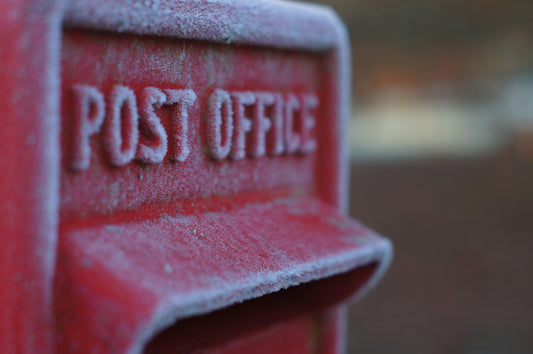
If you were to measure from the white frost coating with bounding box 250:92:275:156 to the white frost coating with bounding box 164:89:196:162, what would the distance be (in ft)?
0.49

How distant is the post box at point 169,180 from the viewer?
0.69m

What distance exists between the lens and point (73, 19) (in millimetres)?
711

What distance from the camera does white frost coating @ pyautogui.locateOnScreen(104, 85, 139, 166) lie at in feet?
2.50

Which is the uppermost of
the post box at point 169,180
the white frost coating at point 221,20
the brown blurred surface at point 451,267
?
the white frost coating at point 221,20

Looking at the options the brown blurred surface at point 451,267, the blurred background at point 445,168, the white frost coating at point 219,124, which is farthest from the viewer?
the blurred background at point 445,168

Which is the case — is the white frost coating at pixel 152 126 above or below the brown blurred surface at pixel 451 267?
above

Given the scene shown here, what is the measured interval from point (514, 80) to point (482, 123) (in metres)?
0.93

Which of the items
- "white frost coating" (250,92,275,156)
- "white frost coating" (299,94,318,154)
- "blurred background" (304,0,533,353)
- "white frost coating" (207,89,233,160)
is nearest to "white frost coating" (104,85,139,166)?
"white frost coating" (207,89,233,160)

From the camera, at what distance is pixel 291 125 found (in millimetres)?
1072

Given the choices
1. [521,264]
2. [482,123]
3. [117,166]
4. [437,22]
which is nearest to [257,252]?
[117,166]

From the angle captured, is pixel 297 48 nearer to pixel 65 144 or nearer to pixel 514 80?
pixel 65 144

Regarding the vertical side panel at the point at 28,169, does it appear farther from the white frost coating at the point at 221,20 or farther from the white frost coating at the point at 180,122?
the white frost coating at the point at 180,122

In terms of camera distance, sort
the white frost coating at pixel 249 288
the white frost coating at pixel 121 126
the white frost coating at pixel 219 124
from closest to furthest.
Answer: the white frost coating at pixel 249 288 → the white frost coating at pixel 121 126 → the white frost coating at pixel 219 124

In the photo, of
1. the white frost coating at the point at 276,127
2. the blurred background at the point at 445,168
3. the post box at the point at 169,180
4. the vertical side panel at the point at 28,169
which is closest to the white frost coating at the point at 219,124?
the post box at the point at 169,180
